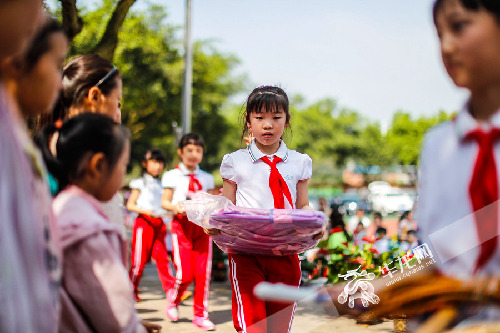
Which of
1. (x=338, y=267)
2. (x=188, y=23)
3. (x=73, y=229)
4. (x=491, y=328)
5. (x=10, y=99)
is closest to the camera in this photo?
(x=491, y=328)

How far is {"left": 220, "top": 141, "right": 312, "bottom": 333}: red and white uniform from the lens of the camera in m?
3.25

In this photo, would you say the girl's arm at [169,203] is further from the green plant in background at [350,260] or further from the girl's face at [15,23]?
the girl's face at [15,23]

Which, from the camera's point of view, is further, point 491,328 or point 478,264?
point 478,264

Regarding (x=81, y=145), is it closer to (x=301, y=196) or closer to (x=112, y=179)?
(x=112, y=179)

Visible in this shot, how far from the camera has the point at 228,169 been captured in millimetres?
3527

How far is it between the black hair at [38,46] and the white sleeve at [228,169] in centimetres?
191

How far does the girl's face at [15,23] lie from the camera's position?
1415 mm

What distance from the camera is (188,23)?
12.1 metres

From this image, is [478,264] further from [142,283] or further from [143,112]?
[143,112]

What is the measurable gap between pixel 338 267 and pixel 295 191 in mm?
2647

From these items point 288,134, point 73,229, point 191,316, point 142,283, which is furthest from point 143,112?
point 73,229

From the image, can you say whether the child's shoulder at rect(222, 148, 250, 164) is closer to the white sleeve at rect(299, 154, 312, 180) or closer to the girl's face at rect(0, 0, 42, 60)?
the white sleeve at rect(299, 154, 312, 180)

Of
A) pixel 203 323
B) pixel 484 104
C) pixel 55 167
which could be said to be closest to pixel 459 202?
pixel 484 104

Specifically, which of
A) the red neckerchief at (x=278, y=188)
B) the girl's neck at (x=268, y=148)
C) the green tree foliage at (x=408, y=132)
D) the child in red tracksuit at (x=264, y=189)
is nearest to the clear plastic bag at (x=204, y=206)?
the child in red tracksuit at (x=264, y=189)
